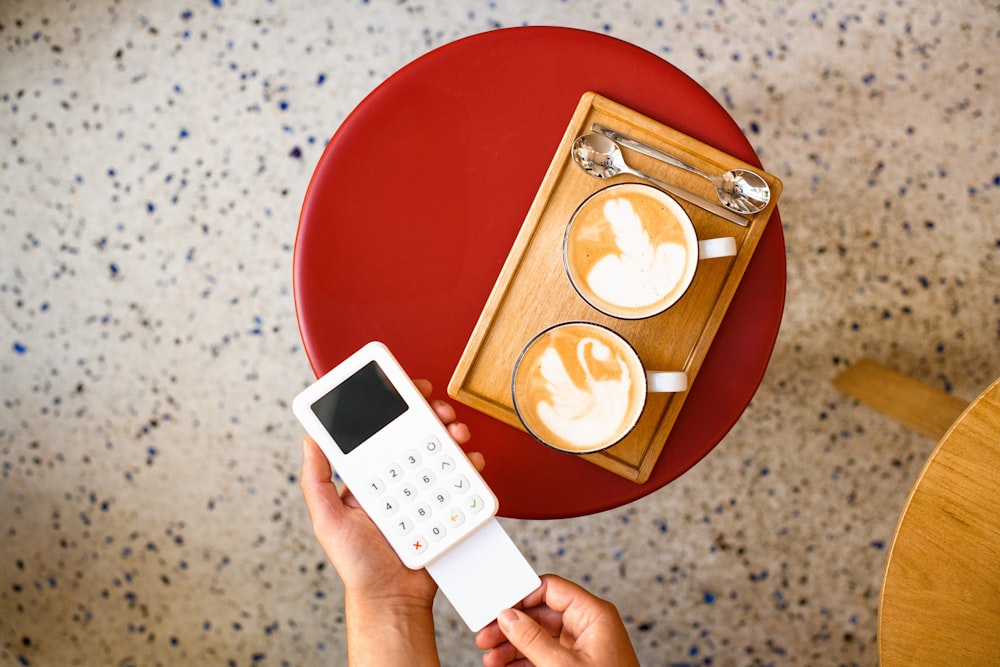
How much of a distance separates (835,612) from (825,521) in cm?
18

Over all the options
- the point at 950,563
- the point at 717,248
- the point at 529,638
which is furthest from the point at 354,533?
the point at 950,563

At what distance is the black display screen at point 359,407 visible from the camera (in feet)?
2.56

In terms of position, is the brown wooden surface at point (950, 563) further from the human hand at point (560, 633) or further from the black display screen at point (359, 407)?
the black display screen at point (359, 407)

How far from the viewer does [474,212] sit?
2.80 ft

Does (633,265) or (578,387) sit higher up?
(633,265)

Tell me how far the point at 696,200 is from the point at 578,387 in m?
0.26

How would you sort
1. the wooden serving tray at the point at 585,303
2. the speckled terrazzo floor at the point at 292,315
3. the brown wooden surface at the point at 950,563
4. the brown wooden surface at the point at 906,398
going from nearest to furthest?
the brown wooden surface at the point at 950,563 < the wooden serving tray at the point at 585,303 < the brown wooden surface at the point at 906,398 < the speckled terrazzo floor at the point at 292,315

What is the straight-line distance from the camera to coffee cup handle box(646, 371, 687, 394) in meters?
0.76

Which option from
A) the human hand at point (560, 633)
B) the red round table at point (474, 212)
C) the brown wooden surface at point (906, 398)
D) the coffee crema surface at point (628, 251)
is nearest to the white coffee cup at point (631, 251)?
the coffee crema surface at point (628, 251)

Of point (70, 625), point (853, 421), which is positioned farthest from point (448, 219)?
point (70, 625)

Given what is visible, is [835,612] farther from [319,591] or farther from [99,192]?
[99,192]

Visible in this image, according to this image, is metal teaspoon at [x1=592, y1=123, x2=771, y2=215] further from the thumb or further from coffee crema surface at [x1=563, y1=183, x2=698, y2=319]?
the thumb

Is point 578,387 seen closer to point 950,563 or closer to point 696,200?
point 696,200

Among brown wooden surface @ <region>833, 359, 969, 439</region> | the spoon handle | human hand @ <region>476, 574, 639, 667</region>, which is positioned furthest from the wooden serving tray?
brown wooden surface @ <region>833, 359, 969, 439</region>
